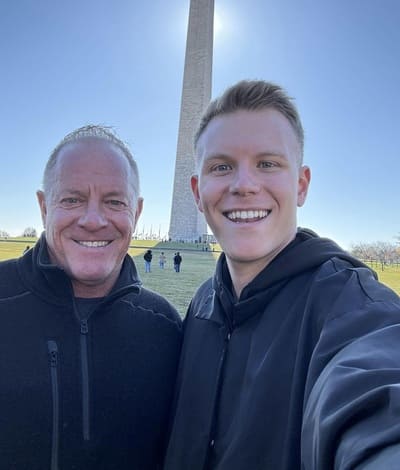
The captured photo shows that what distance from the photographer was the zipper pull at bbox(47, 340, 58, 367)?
1.32 m

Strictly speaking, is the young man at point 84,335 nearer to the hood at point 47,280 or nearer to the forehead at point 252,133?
the hood at point 47,280

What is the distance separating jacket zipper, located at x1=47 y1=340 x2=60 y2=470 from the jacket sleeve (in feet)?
2.94

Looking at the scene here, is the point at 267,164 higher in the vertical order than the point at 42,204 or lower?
higher

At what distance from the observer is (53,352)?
1.33 meters

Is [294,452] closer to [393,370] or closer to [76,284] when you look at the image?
[393,370]

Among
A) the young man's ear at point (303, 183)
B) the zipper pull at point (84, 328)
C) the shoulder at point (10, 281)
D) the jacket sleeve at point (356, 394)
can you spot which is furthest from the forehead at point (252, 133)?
the shoulder at point (10, 281)

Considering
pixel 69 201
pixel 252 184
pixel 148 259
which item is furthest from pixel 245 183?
pixel 148 259

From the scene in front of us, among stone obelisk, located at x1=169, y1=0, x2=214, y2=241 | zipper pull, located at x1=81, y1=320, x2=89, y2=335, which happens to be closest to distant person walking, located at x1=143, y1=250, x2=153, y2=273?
zipper pull, located at x1=81, y1=320, x2=89, y2=335

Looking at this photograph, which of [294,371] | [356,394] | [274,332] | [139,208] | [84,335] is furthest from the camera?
[139,208]

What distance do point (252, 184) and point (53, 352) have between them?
0.95 metres

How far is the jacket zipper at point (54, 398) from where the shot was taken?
4.13 ft

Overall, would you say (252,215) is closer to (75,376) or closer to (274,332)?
(274,332)

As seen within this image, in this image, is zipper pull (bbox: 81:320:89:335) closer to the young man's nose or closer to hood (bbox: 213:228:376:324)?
hood (bbox: 213:228:376:324)

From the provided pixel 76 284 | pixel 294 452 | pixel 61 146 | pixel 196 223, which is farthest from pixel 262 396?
pixel 196 223
